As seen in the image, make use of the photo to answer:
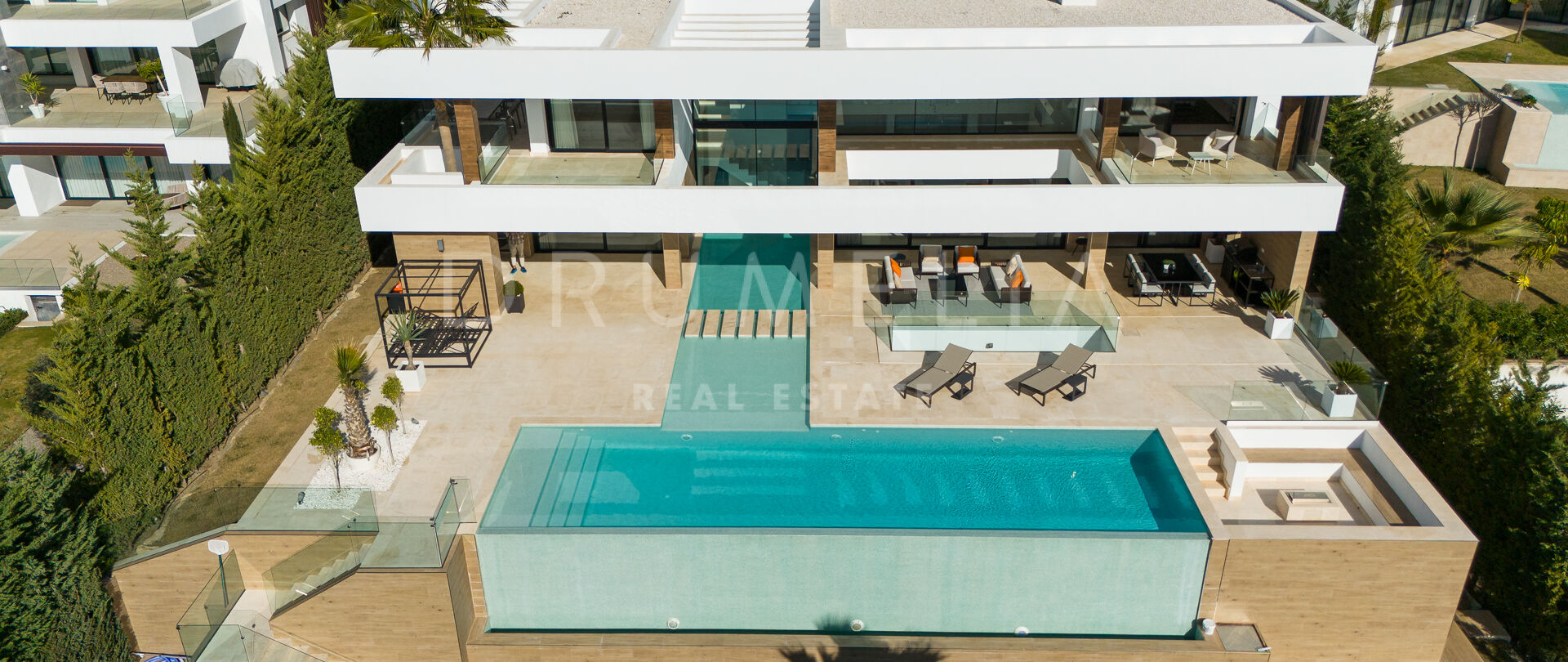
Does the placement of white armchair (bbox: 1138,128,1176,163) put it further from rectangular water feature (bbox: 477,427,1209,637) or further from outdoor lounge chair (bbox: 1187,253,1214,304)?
rectangular water feature (bbox: 477,427,1209,637)

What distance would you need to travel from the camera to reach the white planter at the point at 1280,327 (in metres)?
22.1

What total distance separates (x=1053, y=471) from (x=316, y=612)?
12.1m

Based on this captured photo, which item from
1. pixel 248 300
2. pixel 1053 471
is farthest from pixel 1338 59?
pixel 248 300

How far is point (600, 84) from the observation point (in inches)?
819

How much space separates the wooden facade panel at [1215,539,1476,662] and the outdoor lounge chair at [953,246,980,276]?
9425mm

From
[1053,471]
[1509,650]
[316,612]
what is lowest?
[1509,650]

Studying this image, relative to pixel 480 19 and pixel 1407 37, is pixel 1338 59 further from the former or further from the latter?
pixel 1407 37

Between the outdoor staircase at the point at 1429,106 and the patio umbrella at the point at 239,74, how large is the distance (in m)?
34.1

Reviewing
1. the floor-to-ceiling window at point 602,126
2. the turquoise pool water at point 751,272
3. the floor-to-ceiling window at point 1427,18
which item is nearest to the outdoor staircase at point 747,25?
the floor-to-ceiling window at point 602,126

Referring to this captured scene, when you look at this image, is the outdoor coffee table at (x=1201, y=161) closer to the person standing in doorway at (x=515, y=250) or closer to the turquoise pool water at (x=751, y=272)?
the turquoise pool water at (x=751, y=272)

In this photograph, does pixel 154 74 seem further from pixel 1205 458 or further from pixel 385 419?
pixel 1205 458

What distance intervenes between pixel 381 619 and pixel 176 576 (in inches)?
144

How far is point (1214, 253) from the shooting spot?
83.3ft

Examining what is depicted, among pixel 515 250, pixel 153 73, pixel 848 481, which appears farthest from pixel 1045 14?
pixel 153 73
